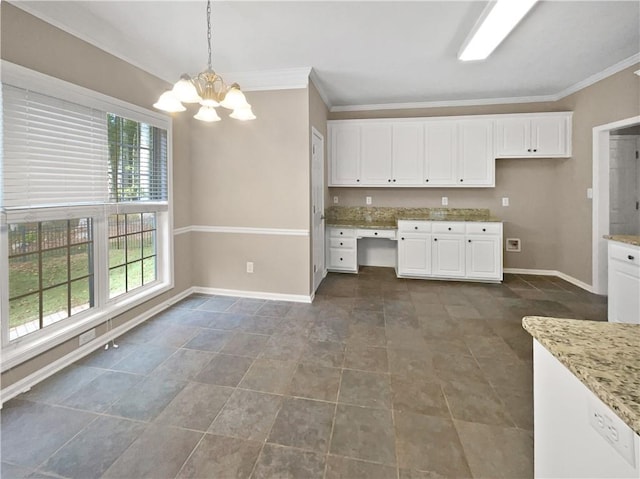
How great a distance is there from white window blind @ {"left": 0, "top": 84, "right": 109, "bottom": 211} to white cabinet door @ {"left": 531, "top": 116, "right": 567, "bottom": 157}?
5.26 metres

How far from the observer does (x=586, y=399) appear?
2.56 ft

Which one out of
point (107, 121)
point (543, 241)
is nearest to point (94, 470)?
point (107, 121)

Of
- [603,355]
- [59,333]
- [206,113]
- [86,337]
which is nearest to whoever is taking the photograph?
[603,355]

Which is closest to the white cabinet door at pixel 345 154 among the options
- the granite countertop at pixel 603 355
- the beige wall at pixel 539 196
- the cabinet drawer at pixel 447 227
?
the beige wall at pixel 539 196

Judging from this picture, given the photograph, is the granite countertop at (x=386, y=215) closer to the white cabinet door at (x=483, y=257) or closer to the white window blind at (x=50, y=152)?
the white cabinet door at (x=483, y=257)

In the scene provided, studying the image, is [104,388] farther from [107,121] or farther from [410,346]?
[410,346]

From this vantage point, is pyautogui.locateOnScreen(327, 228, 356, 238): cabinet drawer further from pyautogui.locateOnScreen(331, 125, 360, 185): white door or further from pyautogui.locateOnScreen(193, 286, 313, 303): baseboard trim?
pyautogui.locateOnScreen(193, 286, 313, 303): baseboard trim

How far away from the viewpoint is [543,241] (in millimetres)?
4590

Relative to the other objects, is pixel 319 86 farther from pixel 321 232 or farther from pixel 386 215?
pixel 386 215

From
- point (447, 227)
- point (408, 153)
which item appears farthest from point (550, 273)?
point (408, 153)

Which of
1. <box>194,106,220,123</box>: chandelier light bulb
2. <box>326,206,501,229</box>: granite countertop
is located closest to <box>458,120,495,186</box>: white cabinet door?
<box>326,206,501,229</box>: granite countertop

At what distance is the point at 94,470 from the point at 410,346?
2.17m

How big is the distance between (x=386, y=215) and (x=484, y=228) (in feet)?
4.86

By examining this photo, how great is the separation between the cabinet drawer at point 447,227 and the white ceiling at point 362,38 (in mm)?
1830
